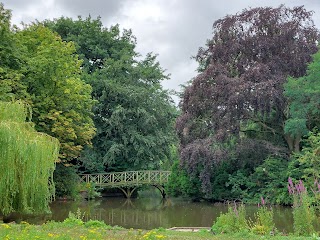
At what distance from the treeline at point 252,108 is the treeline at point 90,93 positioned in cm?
608

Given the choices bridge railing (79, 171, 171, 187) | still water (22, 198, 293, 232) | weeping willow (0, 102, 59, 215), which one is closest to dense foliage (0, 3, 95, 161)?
still water (22, 198, 293, 232)

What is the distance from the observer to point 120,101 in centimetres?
3238

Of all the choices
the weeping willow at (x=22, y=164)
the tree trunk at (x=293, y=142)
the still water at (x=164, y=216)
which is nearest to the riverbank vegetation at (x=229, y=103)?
the tree trunk at (x=293, y=142)

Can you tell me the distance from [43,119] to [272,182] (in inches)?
488

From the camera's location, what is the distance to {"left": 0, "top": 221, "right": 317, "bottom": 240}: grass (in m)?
7.70

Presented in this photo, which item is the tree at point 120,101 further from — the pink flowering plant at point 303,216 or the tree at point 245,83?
the pink flowering plant at point 303,216

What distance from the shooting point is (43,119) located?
21953mm

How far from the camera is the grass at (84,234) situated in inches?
303

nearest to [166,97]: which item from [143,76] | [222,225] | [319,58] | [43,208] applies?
[143,76]

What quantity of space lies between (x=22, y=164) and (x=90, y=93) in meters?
16.3

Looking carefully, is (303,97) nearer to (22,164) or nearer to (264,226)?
(264,226)

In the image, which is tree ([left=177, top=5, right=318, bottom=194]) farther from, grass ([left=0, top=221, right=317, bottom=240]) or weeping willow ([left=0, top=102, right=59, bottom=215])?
grass ([left=0, top=221, right=317, bottom=240])

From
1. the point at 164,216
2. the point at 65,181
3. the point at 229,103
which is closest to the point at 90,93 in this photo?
the point at 65,181

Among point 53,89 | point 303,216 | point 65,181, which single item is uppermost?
point 53,89
